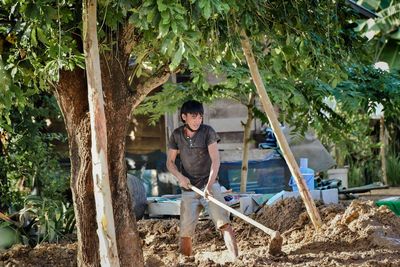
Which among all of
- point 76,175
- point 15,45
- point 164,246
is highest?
point 15,45

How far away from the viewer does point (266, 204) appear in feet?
37.0

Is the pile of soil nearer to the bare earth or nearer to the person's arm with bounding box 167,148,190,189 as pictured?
the bare earth

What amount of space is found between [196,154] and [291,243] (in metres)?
1.53

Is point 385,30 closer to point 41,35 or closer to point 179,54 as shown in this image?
point 41,35

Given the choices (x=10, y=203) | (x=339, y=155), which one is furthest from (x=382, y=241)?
(x=339, y=155)

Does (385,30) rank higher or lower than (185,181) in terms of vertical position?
higher

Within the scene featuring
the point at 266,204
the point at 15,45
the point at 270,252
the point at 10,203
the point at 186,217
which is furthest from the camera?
the point at 10,203

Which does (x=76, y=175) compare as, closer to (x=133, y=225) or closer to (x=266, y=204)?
(x=133, y=225)

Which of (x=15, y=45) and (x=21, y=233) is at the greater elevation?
(x=15, y=45)

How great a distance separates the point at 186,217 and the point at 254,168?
6487mm

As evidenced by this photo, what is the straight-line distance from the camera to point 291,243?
9.42 meters

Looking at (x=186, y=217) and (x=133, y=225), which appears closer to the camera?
(x=133, y=225)

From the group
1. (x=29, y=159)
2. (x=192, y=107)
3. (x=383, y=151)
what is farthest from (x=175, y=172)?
(x=383, y=151)

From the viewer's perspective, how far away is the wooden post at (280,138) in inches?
335
